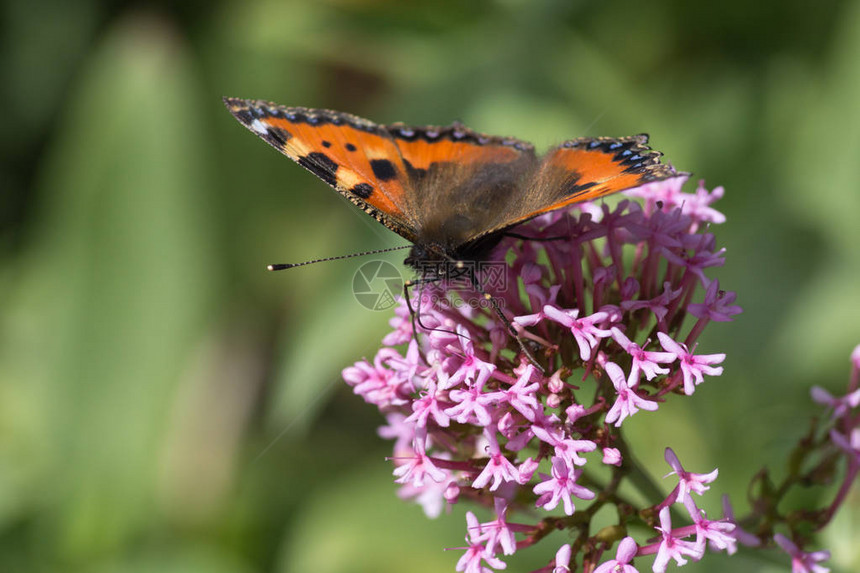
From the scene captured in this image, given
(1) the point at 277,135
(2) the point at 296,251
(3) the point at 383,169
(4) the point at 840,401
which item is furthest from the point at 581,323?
(2) the point at 296,251

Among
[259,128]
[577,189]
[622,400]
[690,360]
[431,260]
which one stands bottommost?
[622,400]

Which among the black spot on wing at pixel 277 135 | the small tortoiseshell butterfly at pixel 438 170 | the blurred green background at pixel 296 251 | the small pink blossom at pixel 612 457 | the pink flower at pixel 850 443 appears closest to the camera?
the small pink blossom at pixel 612 457

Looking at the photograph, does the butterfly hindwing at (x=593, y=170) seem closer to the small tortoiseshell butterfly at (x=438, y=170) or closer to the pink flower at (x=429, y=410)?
the small tortoiseshell butterfly at (x=438, y=170)

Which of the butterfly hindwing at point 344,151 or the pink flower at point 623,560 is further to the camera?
the butterfly hindwing at point 344,151

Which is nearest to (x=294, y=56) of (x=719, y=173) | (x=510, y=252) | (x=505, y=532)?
(x=719, y=173)

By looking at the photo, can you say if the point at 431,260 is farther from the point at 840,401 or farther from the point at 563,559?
the point at 840,401

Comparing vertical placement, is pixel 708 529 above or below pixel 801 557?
above

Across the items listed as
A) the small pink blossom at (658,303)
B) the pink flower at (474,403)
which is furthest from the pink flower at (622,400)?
the pink flower at (474,403)

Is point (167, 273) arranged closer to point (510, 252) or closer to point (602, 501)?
point (510, 252)
